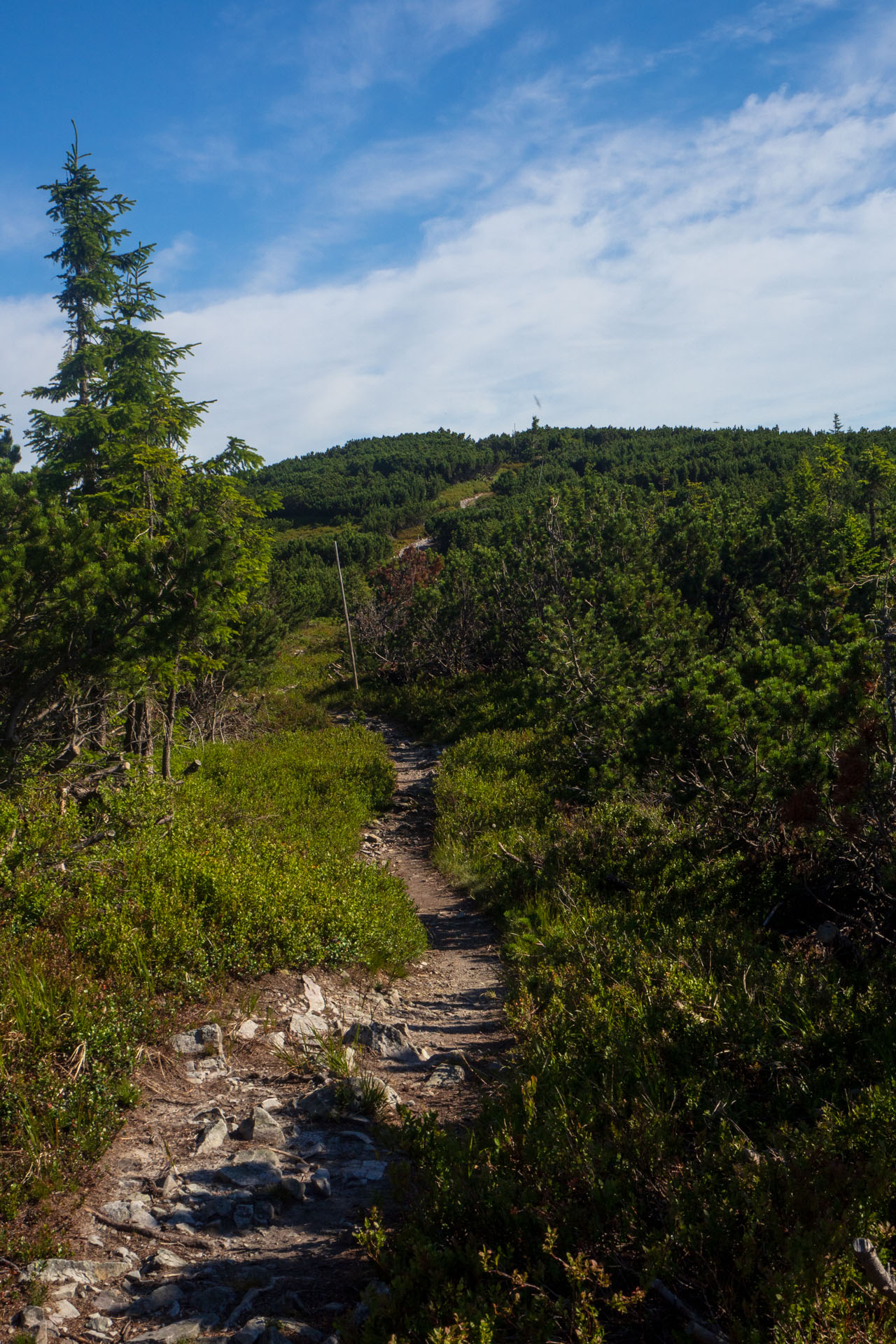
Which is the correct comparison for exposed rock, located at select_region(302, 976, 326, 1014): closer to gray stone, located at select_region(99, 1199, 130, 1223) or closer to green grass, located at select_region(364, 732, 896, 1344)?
green grass, located at select_region(364, 732, 896, 1344)

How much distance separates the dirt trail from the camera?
2.73 m

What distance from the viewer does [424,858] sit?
11117mm

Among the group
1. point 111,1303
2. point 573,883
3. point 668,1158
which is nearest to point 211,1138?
point 111,1303

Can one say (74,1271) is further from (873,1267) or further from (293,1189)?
(873,1267)

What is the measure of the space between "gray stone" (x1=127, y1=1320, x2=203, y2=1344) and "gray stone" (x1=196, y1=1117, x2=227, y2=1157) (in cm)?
108

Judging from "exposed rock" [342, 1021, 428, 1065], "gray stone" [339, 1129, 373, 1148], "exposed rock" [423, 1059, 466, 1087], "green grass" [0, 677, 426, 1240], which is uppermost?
"green grass" [0, 677, 426, 1240]

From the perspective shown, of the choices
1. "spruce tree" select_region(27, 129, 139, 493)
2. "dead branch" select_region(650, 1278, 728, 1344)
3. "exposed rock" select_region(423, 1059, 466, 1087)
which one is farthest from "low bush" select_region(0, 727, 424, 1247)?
"spruce tree" select_region(27, 129, 139, 493)

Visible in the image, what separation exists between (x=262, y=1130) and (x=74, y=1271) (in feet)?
3.93

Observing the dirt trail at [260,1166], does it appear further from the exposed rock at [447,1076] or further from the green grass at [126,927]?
the green grass at [126,927]

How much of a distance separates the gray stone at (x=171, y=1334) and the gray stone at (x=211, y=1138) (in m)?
1.08

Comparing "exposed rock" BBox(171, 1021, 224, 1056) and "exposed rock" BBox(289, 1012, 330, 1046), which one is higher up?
"exposed rock" BBox(171, 1021, 224, 1056)

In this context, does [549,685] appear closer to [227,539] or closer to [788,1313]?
[227,539]

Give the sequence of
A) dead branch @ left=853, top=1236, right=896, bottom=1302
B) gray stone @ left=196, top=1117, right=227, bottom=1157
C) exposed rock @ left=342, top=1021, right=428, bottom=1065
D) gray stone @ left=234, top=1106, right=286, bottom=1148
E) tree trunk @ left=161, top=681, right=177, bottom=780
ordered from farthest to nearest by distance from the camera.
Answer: tree trunk @ left=161, top=681, right=177, bottom=780, exposed rock @ left=342, top=1021, right=428, bottom=1065, gray stone @ left=234, top=1106, right=286, bottom=1148, gray stone @ left=196, top=1117, right=227, bottom=1157, dead branch @ left=853, top=1236, right=896, bottom=1302

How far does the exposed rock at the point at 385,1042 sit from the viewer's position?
5.07 meters
